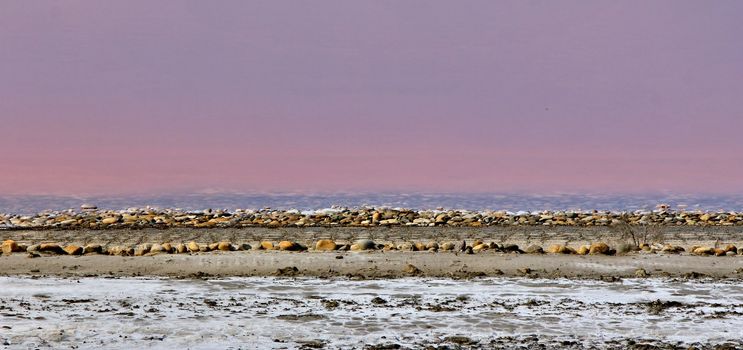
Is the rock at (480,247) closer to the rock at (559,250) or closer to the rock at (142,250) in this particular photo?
the rock at (559,250)

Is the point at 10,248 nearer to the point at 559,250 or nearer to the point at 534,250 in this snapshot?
the point at 534,250

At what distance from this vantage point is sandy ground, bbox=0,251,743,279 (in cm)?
1680

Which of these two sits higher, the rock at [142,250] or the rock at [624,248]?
the rock at [624,248]

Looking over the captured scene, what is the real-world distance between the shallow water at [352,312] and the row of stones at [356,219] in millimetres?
12349

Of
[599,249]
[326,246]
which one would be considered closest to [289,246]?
[326,246]

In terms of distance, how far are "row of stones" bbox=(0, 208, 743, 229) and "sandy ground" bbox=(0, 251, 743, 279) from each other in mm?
8772

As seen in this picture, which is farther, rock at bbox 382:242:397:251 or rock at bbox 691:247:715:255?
rock at bbox 382:242:397:251

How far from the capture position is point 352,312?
12.1 metres

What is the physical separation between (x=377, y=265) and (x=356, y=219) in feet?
39.8

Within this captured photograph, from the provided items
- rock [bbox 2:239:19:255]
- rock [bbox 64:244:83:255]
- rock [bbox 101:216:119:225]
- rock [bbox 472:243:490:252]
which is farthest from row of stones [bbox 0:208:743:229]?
rock [bbox 472:243:490:252]

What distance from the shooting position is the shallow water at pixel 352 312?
1037 centimetres

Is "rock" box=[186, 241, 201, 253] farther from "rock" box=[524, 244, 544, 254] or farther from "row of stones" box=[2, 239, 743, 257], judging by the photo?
"rock" box=[524, 244, 544, 254]

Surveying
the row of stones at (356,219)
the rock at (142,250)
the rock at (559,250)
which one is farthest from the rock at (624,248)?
the rock at (142,250)

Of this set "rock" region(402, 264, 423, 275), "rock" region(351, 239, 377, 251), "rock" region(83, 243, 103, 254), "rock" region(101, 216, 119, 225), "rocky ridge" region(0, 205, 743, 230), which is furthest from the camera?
"rock" region(101, 216, 119, 225)
